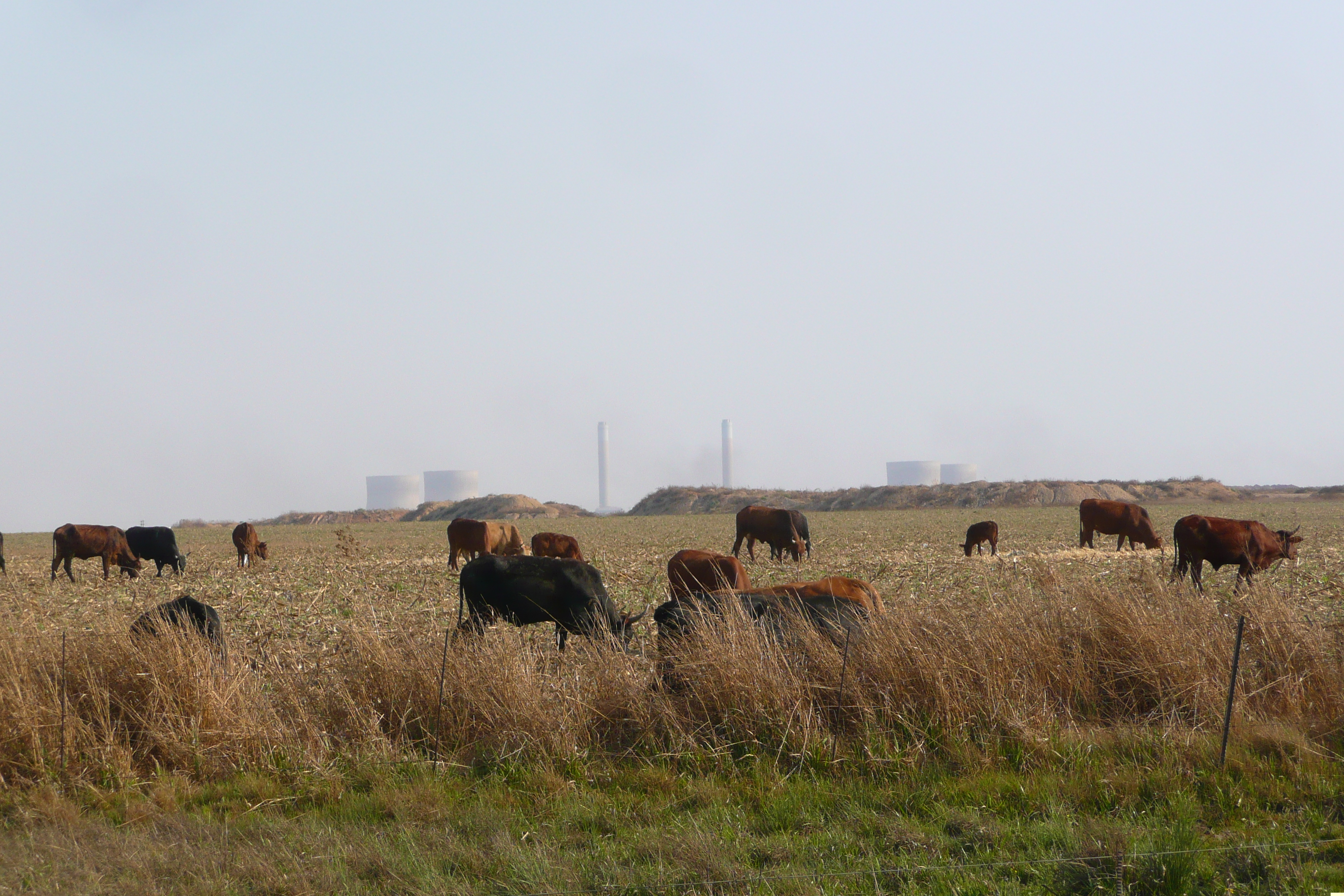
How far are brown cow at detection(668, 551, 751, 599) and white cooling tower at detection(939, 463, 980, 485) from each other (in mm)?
128007

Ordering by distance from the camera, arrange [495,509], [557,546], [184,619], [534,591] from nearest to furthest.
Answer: [184,619], [534,591], [557,546], [495,509]

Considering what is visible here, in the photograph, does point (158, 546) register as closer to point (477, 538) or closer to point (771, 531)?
point (477, 538)

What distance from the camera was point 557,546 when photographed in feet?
76.8

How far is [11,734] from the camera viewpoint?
7.26m

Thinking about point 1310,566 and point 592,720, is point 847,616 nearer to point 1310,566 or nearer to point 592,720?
point 592,720

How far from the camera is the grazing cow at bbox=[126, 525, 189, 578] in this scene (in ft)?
83.9

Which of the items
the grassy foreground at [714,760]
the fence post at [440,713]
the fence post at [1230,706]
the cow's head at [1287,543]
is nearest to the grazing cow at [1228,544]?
the cow's head at [1287,543]

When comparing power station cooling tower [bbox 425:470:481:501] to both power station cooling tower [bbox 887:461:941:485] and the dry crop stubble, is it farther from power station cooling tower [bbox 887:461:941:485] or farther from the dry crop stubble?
the dry crop stubble

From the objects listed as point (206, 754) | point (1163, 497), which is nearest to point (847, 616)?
point (206, 754)

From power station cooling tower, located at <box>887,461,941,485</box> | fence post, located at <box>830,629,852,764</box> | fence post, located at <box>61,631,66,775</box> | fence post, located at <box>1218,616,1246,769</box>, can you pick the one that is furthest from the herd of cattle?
power station cooling tower, located at <box>887,461,941,485</box>

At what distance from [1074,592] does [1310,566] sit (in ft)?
49.0

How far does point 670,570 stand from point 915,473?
411 feet

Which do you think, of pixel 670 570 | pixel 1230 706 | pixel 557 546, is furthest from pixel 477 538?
pixel 1230 706

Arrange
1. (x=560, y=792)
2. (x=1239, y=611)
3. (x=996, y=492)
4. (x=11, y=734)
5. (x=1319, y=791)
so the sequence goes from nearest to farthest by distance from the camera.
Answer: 1. (x=1319, y=791)
2. (x=560, y=792)
3. (x=11, y=734)
4. (x=1239, y=611)
5. (x=996, y=492)
